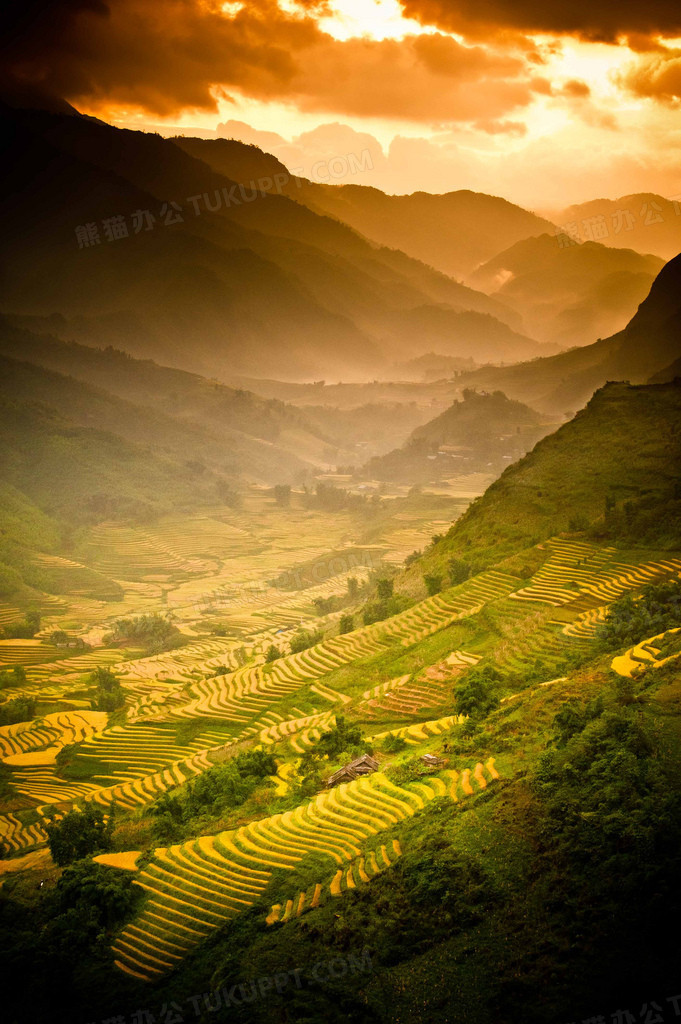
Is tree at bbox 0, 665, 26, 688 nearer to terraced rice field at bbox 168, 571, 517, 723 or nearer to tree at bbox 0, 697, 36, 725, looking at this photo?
tree at bbox 0, 697, 36, 725

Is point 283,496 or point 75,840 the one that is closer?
point 75,840

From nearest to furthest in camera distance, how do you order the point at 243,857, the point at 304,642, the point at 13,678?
1. the point at 243,857
2. the point at 304,642
3. the point at 13,678

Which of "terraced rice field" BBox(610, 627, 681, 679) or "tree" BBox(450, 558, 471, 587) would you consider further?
"tree" BBox(450, 558, 471, 587)

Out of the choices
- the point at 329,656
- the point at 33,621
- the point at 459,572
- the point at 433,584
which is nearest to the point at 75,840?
the point at 329,656

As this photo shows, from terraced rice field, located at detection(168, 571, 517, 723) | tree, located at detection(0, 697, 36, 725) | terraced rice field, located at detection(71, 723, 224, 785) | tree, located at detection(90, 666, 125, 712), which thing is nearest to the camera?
terraced rice field, located at detection(71, 723, 224, 785)

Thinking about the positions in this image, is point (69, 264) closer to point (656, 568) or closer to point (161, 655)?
point (161, 655)

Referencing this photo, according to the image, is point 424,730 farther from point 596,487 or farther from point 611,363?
point 611,363

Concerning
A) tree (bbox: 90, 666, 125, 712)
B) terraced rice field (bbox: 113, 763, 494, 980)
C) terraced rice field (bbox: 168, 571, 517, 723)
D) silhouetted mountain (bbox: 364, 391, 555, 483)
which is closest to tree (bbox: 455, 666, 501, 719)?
terraced rice field (bbox: 113, 763, 494, 980)

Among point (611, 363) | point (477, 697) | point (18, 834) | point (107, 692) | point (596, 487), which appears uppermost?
point (611, 363)

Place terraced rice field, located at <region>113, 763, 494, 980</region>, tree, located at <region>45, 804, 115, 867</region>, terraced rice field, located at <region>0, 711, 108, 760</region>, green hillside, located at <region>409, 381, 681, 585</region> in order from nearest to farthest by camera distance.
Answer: terraced rice field, located at <region>113, 763, 494, 980</region> < tree, located at <region>45, 804, 115, 867</region> < terraced rice field, located at <region>0, 711, 108, 760</region> < green hillside, located at <region>409, 381, 681, 585</region>

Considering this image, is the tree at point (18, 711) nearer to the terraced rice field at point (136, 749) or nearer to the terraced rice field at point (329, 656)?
the terraced rice field at point (136, 749)
